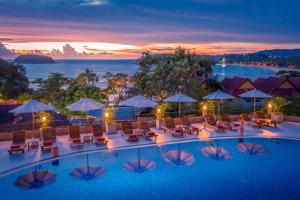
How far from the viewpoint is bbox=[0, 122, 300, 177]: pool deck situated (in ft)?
44.7

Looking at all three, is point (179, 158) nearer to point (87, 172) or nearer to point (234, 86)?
point (87, 172)

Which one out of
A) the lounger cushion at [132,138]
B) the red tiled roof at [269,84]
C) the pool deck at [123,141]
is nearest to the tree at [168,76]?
the pool deck at [123,141]

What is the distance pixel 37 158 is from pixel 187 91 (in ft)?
47.0

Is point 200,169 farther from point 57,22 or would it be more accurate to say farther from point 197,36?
point 197,36

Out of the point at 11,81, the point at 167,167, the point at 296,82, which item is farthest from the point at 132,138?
the point at 296,82

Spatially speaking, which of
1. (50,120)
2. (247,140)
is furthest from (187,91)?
(50,120)

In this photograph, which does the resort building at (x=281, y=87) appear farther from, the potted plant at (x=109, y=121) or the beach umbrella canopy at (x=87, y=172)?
the beach umbrella canopy at (x=87, y=172)

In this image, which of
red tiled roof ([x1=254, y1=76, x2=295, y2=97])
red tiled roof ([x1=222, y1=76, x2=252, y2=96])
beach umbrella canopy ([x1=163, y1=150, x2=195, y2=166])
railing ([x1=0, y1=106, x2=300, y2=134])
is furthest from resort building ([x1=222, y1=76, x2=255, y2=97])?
beach umbrella canopy ([x1=163, y1=150, x2=195, y2=166])

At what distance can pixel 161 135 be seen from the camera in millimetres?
18266

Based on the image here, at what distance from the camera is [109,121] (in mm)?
18734

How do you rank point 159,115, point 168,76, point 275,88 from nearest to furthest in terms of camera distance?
point 159,115 → point 168,76 → point 275,88

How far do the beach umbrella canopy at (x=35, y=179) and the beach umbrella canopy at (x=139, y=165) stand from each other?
3148 millimetres

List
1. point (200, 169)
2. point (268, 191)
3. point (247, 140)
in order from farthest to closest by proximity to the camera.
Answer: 1. point (247, 140)
2. point (200, 169)
3. point (268, 191)

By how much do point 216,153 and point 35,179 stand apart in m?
8.53
